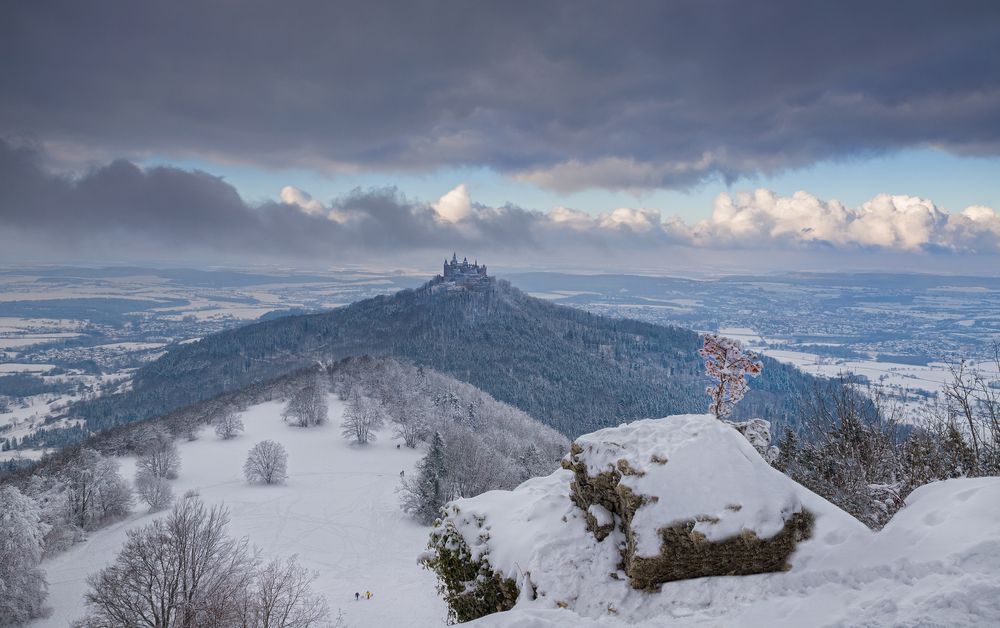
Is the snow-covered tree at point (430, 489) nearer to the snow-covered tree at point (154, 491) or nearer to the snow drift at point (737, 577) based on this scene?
the snow-covered tree at point (154, 491)

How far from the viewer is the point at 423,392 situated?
362ft

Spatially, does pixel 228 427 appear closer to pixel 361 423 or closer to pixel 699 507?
pixel 361 423

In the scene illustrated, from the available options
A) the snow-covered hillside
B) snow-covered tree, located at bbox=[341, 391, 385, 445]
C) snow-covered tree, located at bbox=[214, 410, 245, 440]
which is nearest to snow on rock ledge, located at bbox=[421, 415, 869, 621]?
the snow-covered hillside

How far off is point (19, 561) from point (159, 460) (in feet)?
101

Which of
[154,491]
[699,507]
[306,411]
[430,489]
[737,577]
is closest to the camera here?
[737,577]

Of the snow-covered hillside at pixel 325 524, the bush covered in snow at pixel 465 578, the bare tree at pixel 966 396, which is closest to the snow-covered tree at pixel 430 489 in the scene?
the snow-covered hillside at pixel 325 524

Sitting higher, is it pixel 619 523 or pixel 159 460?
pixel 619 523

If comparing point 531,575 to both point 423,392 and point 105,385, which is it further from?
point 105,385

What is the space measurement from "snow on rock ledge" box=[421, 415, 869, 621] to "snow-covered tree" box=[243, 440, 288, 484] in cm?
5428

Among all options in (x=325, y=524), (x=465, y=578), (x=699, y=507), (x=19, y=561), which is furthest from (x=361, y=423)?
(x=699, y=507)

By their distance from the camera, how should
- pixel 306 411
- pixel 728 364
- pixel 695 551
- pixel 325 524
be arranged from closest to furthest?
pixel 695 551 → pixel 728 364 → pixel 325 524 → pixel 306 411

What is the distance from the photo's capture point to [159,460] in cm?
6109

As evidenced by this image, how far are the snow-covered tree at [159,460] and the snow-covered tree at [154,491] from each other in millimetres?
2669

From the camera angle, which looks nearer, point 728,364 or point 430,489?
point 728,364
